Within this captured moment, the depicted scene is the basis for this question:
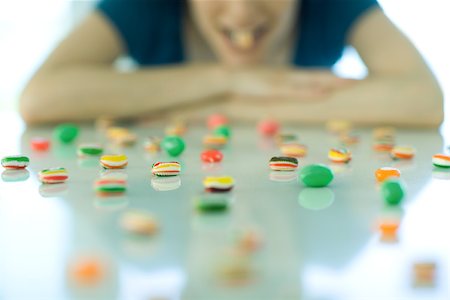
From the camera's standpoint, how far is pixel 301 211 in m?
0.84

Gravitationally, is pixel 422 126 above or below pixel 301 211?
below

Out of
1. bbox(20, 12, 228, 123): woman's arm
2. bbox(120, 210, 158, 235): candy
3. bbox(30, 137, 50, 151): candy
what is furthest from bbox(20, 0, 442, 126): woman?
bbox(120, 210, 158, 235): candy

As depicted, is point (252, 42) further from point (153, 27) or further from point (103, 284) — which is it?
point (103, 284)

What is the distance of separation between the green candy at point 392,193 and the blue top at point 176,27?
4.14ft

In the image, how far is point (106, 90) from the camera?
1.85m

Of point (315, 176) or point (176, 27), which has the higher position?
point (176, 27)

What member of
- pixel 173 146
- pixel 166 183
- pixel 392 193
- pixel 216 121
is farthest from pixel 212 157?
pixel 216 121

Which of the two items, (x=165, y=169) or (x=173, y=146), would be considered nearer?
(x=165, y=169)

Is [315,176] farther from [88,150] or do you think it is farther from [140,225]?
[88,150]

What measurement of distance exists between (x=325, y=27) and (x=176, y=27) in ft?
1.64

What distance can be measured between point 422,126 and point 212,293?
1.41 m

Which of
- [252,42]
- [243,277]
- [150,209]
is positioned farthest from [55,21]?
[243,277]

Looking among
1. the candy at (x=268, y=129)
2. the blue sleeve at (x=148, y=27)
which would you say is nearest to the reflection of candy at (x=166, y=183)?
the candy at (x=268, y=129)

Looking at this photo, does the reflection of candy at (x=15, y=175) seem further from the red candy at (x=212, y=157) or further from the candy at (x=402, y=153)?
the candy at (x=402, y=153)
